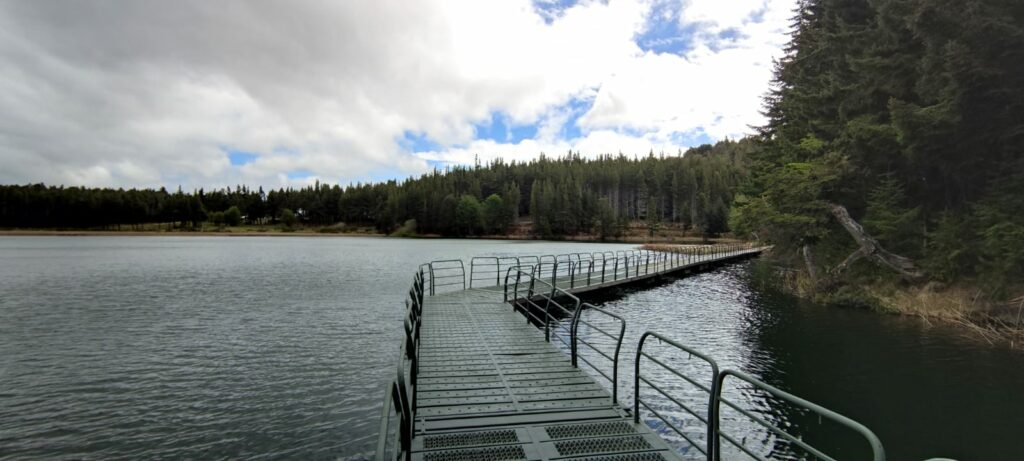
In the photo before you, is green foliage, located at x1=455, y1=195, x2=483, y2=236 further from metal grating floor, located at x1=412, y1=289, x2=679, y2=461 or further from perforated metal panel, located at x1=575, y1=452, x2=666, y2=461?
perforated metal panel, located at x1=575, y1=452, x2=666, y2=461

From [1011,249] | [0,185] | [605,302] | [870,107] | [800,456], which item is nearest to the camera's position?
[800,456]

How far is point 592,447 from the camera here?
5.15 m

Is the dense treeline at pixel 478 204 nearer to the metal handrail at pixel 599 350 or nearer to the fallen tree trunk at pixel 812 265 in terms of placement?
the fallen tree trunk at pixel 812 265

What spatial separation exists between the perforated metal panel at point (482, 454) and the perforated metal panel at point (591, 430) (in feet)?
2.02

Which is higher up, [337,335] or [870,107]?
[870,107]

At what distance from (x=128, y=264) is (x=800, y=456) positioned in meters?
46.9

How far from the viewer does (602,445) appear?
17.1 feet

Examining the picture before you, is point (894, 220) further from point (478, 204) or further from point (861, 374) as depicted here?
point (478, 204)

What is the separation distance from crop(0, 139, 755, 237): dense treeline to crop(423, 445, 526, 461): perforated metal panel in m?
112

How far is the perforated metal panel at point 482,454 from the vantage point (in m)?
4.85

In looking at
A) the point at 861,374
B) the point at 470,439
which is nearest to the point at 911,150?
the point at 861,374

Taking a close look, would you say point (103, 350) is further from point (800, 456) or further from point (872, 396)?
point (872, 396)

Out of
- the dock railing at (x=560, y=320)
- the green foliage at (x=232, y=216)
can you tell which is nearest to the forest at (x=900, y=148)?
Answer: the dock railing at (x=560, y=320)

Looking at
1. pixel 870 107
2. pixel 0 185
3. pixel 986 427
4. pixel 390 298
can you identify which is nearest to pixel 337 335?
pixel 390 298
